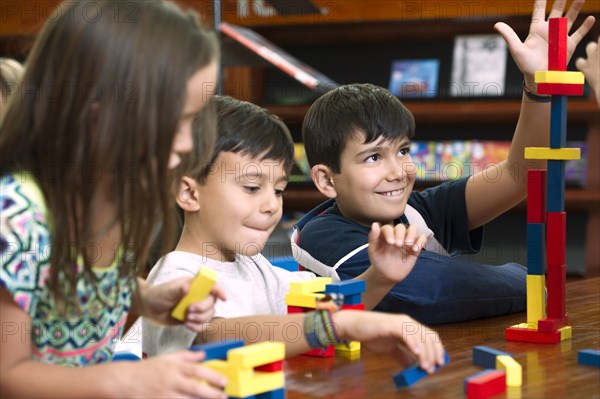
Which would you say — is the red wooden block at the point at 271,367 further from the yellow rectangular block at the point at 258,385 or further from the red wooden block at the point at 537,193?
the red wooden block at the point at 537,193

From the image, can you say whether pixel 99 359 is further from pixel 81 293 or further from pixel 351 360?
pixel 351 360

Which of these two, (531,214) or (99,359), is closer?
(99,359)

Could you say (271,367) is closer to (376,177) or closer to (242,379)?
(242,379)

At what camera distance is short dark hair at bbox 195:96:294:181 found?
1.31 meters

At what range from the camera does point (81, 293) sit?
3.04ft

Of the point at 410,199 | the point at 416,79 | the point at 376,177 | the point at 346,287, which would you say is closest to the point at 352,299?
the point at 346,287

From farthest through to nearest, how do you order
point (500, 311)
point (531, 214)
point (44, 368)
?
1. point (500, 311)
2. point (531, 214)
3. point (44, 368)

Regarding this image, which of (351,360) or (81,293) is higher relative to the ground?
(81,293)

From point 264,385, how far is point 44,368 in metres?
0.22

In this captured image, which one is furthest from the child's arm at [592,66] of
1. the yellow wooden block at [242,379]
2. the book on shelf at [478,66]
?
the book on shelf at [478,66]

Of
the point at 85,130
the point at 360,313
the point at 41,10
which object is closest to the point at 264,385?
the point at 360,313

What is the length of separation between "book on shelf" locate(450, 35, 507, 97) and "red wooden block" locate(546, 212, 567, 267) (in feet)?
8.95

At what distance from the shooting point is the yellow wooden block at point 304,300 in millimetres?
1169

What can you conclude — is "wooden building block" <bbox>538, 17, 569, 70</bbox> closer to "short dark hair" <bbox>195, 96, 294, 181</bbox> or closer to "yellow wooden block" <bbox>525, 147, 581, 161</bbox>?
"yellow wooden block" <bbox>525, 147, 581, 161</bbox>
